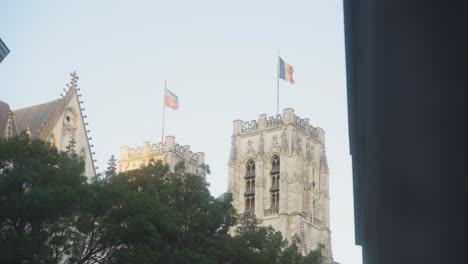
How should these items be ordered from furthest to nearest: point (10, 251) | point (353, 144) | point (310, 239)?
point (310, 239), point (10, 251), point (353, 144)

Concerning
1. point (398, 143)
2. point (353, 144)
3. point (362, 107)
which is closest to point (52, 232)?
point (353, 144)

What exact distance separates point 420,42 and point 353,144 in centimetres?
634

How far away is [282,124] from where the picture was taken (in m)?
80.9

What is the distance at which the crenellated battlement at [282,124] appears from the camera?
265 ft

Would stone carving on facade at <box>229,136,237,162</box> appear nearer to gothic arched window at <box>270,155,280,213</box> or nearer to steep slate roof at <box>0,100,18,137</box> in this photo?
gothic arched window at <box>270,155,280,213</box>

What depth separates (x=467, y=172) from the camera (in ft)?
13.7

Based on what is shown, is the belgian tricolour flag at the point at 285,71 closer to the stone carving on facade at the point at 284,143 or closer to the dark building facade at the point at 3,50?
the stone carving on facade at the point at 284,143

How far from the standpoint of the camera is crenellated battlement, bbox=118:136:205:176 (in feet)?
270

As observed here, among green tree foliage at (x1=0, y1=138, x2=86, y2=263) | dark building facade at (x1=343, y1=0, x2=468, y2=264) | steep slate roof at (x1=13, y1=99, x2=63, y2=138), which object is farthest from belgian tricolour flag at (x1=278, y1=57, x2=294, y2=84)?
dark building facade at (x1=343, y1=0, x2=468, y2=264)

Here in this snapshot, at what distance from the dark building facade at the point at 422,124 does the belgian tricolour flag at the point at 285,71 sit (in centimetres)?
7494

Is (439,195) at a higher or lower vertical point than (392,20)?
lower

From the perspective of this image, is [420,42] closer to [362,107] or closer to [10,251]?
[362,107]

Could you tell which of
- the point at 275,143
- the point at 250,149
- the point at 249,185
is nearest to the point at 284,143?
the point at 275,143

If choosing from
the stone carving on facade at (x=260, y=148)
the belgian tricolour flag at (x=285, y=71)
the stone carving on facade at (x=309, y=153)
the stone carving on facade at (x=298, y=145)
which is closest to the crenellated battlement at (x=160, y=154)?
the stone carving on facade at (x=260, y=148)
